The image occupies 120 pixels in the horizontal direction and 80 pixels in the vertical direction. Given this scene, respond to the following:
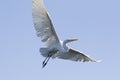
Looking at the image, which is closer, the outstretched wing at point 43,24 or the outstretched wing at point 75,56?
the outstretched wing at point 43,24

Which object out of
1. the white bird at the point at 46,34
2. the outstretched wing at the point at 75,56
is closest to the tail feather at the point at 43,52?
the white bird at the point at 46,34

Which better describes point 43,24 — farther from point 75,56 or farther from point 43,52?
point 75,56

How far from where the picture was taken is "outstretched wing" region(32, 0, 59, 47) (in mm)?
72500

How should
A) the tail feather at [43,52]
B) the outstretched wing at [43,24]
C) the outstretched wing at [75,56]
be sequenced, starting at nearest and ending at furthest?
the outstretched wing at [43,24], the tail feather at [43,52], the outstretched wing at [75,56]

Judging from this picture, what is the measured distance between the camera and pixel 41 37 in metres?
73.1

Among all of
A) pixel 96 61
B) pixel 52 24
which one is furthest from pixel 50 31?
pixel 96 61

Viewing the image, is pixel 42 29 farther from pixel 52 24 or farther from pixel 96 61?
pixel 96 61

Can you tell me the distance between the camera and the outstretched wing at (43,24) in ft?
238

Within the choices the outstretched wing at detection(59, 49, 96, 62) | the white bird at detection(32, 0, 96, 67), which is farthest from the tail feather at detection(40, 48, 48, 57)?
the outstretched wing at detection(59, 49, 96, 62)

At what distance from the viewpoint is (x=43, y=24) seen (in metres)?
73.2

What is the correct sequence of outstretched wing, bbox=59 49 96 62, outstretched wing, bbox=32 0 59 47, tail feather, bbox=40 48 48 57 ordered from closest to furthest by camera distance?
1. outstretched wing, bbox=32 0 59 47
2. tail feather, bbox=40 48 48 57
3. outstretched wing, bbox=59 49 96 62

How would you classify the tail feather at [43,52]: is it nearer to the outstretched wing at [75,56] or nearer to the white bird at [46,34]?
the white bird at [46,34]

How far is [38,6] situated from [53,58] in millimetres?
3934

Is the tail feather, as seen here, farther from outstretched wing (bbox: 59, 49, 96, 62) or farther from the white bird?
outstretched wing (bbox: 59, 49, 96, 62)
